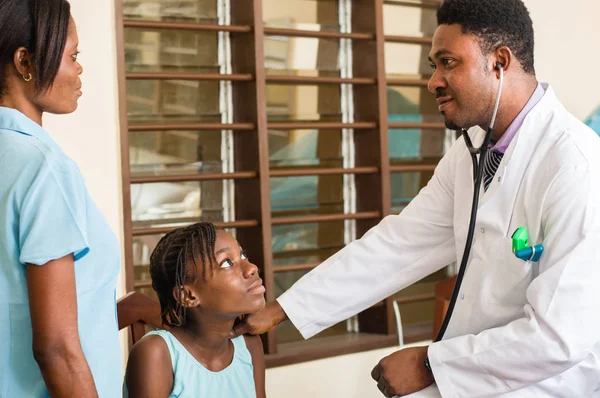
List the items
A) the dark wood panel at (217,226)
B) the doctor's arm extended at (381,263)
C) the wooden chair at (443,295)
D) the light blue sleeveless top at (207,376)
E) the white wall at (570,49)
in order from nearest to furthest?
the light blue sleeveless top at (207,376) < the doctor's arm extended at (381,263) < the wooden chair at (443,295) < the dark wood panel at (217,226) < the white wall at (570,49)

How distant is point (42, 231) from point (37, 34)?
345mm

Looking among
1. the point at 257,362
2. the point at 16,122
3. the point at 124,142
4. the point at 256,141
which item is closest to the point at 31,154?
the point at 16,122

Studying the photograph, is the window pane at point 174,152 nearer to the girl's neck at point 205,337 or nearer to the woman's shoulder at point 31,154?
the girl's neck at point 205,337

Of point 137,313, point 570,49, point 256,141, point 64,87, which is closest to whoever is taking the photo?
point 64,87

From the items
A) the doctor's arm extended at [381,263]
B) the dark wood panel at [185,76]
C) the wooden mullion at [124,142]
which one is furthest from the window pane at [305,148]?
the doctor's arm extended at [381,263]

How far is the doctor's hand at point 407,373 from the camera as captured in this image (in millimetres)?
1882

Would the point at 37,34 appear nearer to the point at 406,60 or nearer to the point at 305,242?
the point at 305,242

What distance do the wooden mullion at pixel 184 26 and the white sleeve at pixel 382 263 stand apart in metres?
1.48

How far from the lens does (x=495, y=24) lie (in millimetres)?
1969

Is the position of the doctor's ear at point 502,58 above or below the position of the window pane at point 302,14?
below

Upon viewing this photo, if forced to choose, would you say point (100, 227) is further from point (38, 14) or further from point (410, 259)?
point (410, 259)

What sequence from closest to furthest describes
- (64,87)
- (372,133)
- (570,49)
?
1. (64,87)
2. (372,133)
3. (570,49)

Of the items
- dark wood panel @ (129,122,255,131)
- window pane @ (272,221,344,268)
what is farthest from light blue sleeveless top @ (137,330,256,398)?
window pane @ (272,221,344,268)

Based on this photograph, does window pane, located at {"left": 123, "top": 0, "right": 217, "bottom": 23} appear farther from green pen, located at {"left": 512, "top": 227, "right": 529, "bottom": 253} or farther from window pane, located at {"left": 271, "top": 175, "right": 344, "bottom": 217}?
green pen, located at {"left": 512, "top": 227, "right": 529, "bottom": 253}
